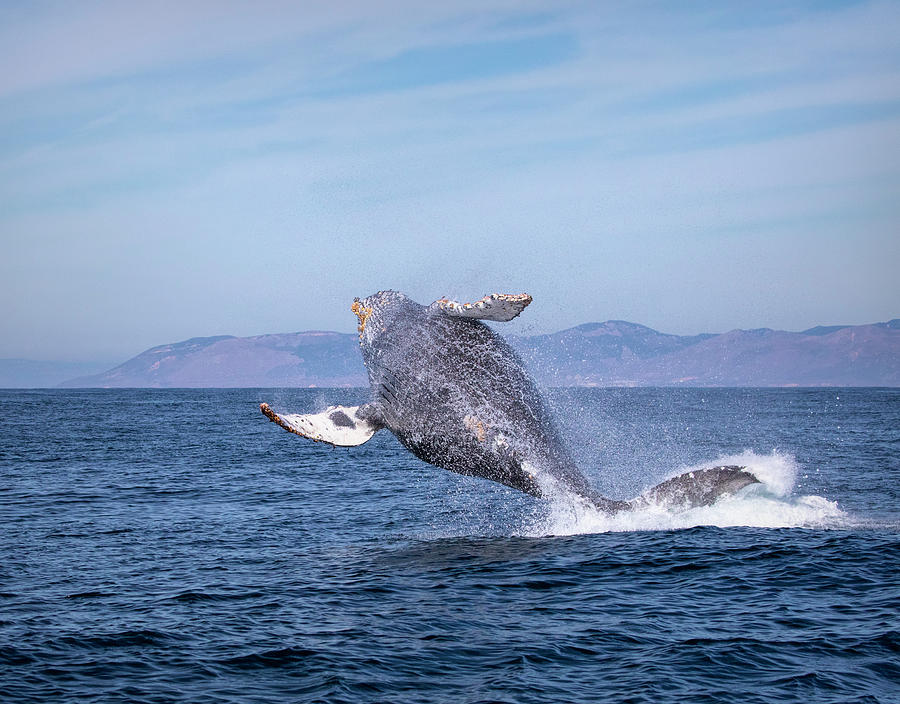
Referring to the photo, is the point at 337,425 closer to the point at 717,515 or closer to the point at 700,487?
the point at 700,487

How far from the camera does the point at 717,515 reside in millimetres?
17203

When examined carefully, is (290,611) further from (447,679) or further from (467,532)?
(467,532)

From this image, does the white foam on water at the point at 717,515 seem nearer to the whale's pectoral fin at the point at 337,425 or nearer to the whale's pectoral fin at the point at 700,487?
the whale's pectoral fin at the point at 700,487

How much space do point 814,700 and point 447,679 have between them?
12.0 ft

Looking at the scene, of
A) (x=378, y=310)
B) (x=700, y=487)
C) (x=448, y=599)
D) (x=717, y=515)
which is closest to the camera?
(x=448, y=599)

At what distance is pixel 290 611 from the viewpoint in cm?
1182

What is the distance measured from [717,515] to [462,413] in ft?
20.0

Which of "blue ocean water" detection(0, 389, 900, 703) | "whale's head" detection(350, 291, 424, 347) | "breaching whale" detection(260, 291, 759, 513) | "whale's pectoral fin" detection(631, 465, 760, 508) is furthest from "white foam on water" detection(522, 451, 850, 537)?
"whale's head" detection(350, 291, 424, 347)

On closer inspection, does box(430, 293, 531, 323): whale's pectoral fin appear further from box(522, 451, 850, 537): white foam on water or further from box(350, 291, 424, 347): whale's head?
box(522, 451, 850, 537): white foam on water

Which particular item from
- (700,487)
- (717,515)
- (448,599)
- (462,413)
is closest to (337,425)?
(462,413)

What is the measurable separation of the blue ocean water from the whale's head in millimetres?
3515

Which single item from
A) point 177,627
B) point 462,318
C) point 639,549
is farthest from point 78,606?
point 639,549

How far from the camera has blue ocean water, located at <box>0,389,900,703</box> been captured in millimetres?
9203

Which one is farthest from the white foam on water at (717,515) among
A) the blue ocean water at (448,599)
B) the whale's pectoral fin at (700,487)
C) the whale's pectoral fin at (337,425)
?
the whale's pectoral fin at (337,425)
